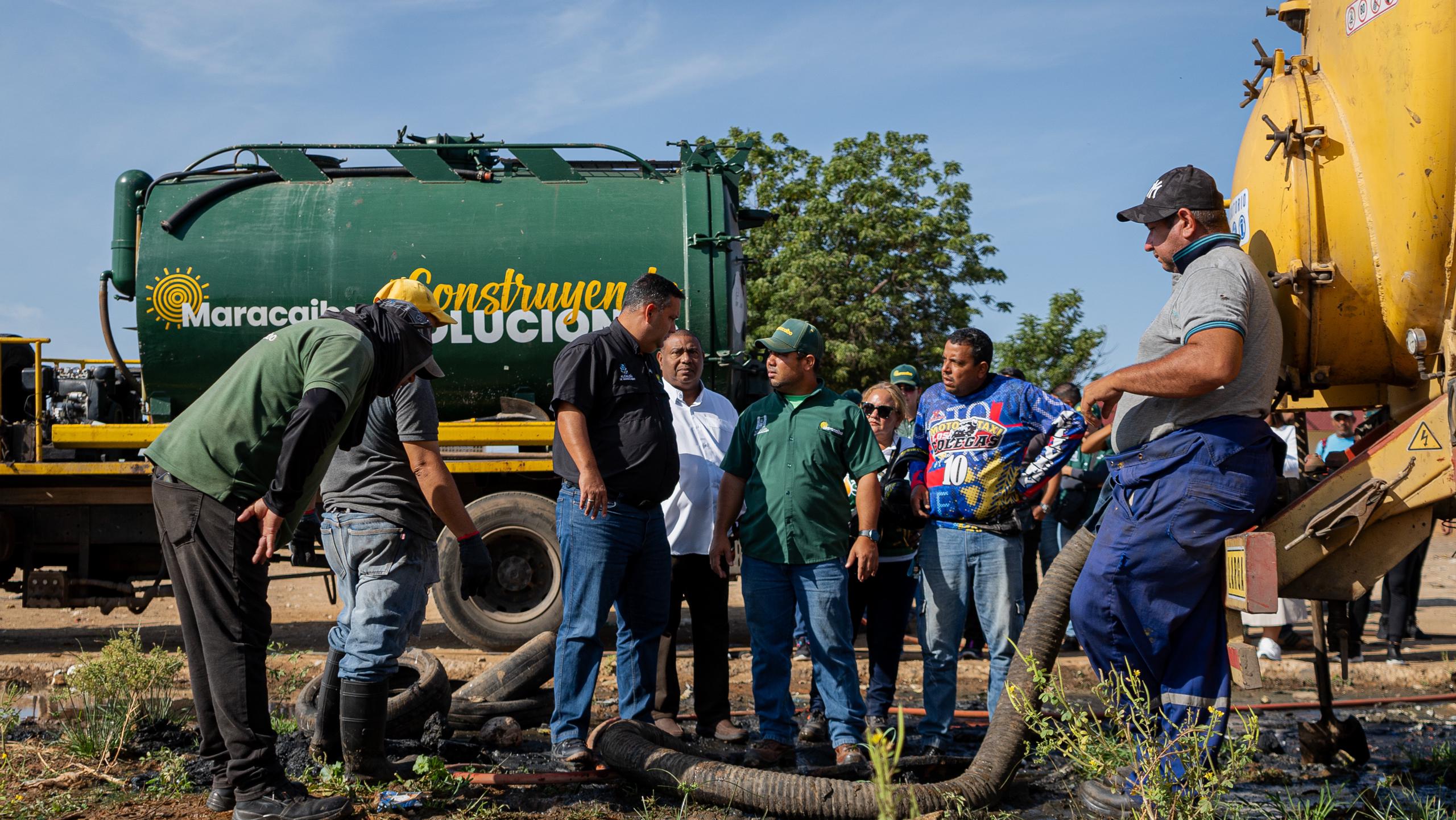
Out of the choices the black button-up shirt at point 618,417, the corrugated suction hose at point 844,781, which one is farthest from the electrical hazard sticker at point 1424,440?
the black button-up shirt at point 618,417

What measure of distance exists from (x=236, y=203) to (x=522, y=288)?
2101 mm

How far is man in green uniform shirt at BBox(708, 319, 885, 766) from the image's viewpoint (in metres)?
4.50

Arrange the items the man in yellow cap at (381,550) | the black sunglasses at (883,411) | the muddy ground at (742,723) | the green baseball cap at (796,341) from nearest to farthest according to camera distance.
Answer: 1. the muddy ground at (742,723)
2. the man in yellow cap at (381,550)
3. the green baseball cap at (796,341)
4. the black sunglasses at (883,411)

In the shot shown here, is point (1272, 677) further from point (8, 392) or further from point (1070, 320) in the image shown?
point (1070, 320)

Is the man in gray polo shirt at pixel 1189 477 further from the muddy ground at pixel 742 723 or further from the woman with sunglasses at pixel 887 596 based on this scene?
the woman with sunglasses at pixel 887 596

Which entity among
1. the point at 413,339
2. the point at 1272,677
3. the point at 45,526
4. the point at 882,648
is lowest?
the point at 1272,677

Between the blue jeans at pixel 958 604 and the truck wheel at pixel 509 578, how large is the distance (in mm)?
3380

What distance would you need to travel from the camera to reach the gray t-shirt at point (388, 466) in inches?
161

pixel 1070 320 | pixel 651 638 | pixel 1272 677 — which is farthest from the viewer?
pixel 1070 320

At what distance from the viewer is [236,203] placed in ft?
25.0

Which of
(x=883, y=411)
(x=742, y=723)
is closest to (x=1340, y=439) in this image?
(x=883, y=411)

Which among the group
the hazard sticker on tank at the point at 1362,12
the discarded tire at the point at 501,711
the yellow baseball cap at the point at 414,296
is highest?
the hazard sticker on tank at the point at 1362,12

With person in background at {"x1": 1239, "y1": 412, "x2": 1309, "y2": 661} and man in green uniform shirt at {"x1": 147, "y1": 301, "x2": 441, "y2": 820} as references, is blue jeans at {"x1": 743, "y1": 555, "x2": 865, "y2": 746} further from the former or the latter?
person in background at {"x1": 1239, "y1": 412, "x2": 1309, "y2": 661}

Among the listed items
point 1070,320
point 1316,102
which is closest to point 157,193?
point 1316,102
